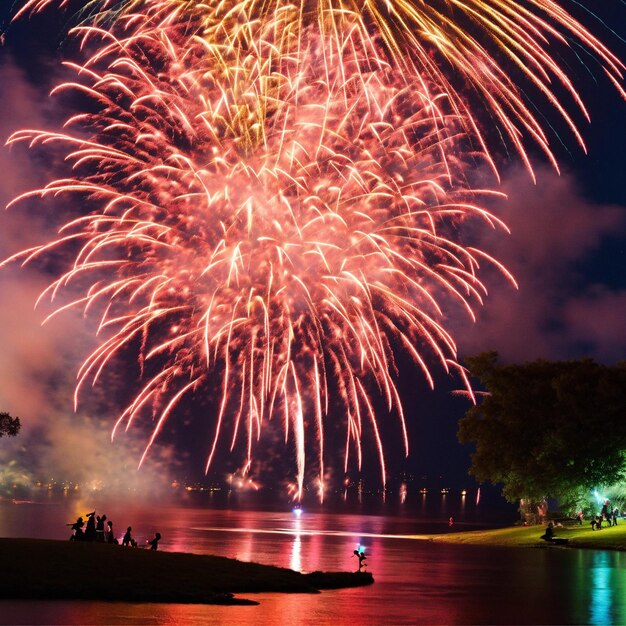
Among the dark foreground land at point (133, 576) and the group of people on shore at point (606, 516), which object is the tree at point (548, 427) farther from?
the dark foreground land at point (133, 576)

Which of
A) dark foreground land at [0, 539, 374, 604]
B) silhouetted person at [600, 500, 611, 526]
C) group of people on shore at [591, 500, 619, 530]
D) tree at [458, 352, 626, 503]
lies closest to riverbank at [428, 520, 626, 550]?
group of people on shore at [591, 500, 619, 530]

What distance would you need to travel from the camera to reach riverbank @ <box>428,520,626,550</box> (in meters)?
63.2

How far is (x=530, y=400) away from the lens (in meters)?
80.2

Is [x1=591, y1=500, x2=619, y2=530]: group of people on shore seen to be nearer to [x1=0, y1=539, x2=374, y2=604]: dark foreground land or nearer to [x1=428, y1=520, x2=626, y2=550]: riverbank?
[x1=428, y1=520, x2=626, y2=550]: riverbank

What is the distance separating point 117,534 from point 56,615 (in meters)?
51.4

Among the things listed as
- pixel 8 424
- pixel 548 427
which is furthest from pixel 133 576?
pixel 548 427

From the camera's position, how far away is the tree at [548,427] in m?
74.7

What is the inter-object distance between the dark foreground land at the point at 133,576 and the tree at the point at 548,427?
4204 centimetres

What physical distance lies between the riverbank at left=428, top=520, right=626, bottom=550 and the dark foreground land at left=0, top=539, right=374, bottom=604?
30940 millimetres

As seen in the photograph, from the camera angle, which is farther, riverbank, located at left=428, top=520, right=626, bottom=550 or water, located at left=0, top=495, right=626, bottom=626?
riverbank, located at left=428, top=520, right=626, bottom=550

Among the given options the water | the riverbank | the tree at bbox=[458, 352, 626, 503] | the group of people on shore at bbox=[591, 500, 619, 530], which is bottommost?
the water

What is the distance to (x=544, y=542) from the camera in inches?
2603

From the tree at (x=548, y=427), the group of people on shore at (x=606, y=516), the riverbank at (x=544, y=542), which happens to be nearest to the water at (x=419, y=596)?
the riverbank at (x=544, y=542)

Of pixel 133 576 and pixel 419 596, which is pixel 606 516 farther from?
pixel 133 576
